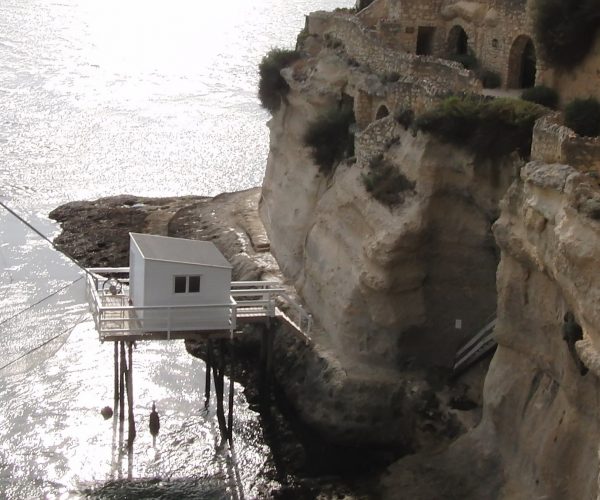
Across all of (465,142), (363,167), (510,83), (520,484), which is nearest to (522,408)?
(520,484)

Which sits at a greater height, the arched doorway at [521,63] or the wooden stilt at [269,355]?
the arched doorway at [521,63]

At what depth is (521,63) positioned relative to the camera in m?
37.3

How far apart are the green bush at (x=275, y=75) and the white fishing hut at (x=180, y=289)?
12.8m

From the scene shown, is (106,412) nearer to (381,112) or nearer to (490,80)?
(381,112)

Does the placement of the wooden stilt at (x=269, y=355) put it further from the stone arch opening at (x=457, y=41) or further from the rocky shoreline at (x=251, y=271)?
the stone arch opening at (x=457, y=41)

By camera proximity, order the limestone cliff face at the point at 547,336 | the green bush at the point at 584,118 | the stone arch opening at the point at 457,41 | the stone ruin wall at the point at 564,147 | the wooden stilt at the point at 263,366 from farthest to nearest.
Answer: the stone arch opening at the point at 457,41 → the wooden stilt at the point at 263,366 → the green bush at the point at 584,118 → the stone ruin wall at the point at 564,147 → the limestone cliff face at the point at 547,336

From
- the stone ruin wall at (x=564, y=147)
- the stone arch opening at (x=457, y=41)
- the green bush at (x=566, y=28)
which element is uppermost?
the green bush at (x=566, y=28)

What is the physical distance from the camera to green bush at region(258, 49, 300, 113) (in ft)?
143

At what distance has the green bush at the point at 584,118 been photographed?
1166 inches

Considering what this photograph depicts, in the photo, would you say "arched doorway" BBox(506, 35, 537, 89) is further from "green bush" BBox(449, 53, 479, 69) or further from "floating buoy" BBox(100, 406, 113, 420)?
"floating buoy" BBox(100, 406, 113, 420)

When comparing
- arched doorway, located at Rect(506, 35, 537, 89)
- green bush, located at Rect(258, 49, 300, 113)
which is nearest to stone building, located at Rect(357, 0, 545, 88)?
arched doorway, located at Rect(506, 35, 537, 89)

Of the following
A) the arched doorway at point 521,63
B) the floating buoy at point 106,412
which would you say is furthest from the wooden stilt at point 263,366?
the arched doorway at point 521,63

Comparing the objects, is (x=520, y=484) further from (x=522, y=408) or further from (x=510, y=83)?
(x=510, y=83)

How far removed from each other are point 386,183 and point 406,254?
2.18m
